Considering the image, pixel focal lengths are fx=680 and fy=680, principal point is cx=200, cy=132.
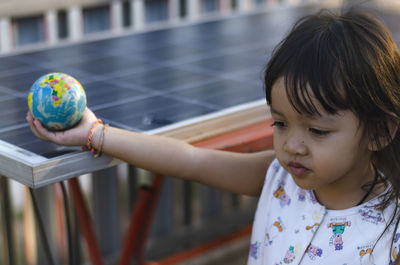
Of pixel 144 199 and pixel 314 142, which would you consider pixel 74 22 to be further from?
pixel 314 142

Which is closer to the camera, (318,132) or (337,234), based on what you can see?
(318,132)

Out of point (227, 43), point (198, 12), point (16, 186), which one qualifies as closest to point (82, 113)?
point (227, 43)

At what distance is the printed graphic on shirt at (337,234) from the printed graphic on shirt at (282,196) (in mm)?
158

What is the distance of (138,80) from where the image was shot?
8.10 feet

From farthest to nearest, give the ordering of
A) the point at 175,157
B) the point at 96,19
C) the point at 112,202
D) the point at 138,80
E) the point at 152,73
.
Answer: the point at 96,19 → the point at 112,202 → the point at 152,73 → the point at 138,80 → the point at 175,157

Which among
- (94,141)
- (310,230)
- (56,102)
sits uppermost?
(56,102)

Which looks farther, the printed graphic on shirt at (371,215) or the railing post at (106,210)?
the railing post at (106,210)

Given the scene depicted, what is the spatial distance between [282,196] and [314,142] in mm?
330

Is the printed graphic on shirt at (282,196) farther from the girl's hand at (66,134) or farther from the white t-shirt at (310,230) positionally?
the girl's hand at (66,134)

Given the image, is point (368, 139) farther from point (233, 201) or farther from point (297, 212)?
point (233, 201)

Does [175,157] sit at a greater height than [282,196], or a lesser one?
greater

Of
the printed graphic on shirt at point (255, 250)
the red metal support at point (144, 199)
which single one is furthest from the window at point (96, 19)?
the printed graphic on shirt at point (255, 250)

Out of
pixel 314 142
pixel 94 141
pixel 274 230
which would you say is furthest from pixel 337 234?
pixel 94 141

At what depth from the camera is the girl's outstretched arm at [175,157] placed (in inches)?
68.1
